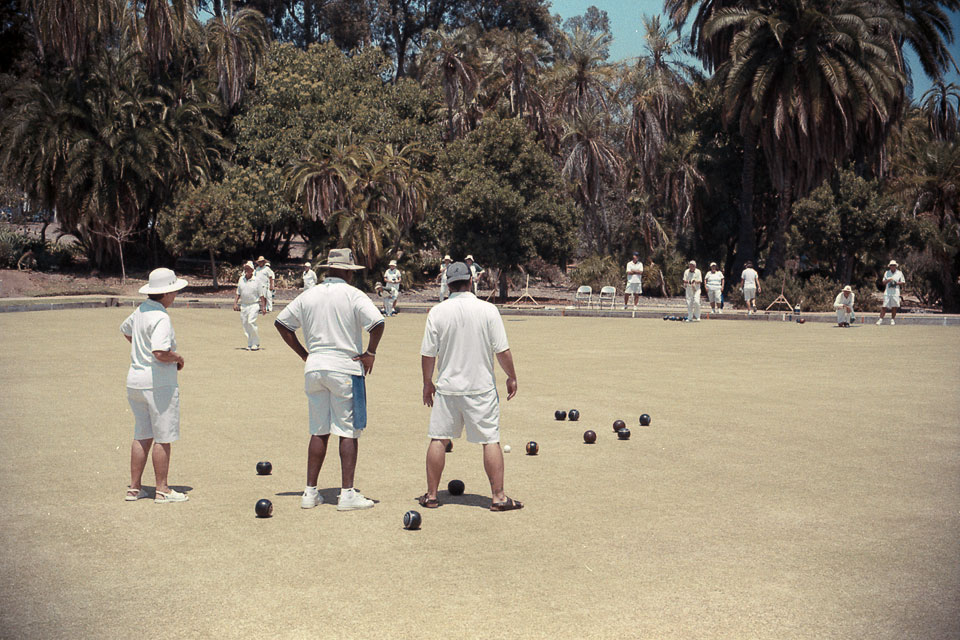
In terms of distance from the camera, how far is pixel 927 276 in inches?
1470

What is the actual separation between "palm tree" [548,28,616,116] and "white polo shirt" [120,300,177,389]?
41.0 metres

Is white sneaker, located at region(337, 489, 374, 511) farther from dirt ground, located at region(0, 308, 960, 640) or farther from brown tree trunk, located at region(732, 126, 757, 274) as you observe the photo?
brown tree trunk, located at region(732, 126, 757, 274)

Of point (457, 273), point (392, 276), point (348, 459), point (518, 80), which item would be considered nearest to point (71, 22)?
point (518, 80)

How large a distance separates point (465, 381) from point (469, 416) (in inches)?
10.2

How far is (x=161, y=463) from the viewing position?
7.17m

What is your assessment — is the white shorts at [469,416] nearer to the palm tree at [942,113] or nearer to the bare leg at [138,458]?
the bare leg at [138,458]

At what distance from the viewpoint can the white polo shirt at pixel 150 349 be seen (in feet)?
23.3

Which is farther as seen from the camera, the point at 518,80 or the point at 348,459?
the point at 518,80

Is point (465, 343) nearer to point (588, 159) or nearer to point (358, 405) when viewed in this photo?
point (358, 405)

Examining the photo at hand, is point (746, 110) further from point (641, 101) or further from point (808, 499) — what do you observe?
point (808, 499)

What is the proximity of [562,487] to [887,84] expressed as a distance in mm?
31524

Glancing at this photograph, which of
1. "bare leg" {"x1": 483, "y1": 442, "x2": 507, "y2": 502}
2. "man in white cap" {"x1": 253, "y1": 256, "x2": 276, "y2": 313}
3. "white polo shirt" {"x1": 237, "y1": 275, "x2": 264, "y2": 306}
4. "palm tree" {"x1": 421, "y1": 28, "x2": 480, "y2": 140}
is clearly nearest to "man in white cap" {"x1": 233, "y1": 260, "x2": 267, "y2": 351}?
"white polo shirt" {"x1": 237, "y1": 275, "x2": 264, "y2": 306}

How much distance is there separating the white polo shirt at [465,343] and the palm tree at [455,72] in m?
40.5

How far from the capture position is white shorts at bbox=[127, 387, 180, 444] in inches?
281
